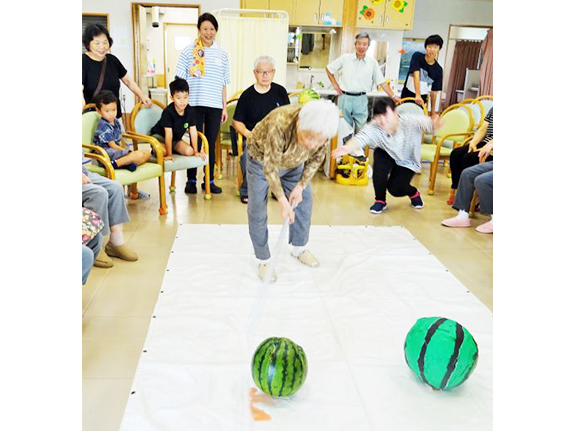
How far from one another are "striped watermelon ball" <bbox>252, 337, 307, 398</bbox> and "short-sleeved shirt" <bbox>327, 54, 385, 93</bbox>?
14.0 feet

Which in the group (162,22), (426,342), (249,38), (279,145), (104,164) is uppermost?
(162,22)

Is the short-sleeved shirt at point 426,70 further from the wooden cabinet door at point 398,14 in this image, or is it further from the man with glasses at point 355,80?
the wooden cabinet door at point 398,14

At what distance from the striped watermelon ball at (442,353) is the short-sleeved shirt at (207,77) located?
3040mm

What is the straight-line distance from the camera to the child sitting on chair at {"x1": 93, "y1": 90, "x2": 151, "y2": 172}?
3369 millimetres

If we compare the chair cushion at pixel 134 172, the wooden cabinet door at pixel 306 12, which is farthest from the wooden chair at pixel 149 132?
the wooden cabinet door at pixel 306 12

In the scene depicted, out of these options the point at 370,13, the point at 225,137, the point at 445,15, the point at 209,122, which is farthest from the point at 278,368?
the point at 445,15

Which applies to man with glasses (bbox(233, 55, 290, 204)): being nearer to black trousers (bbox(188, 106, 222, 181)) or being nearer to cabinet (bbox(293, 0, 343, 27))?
black trousers (bbox(188, 106, 222, 181))

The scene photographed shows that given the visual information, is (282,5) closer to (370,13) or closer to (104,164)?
(370,13)

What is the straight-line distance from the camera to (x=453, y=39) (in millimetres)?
9109

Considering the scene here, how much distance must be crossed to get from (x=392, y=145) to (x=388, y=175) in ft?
1.02

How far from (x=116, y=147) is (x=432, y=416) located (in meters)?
2.81

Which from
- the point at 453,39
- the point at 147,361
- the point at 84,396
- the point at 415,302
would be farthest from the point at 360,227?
the point at 453,39

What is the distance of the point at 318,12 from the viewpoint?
732 centimetres
